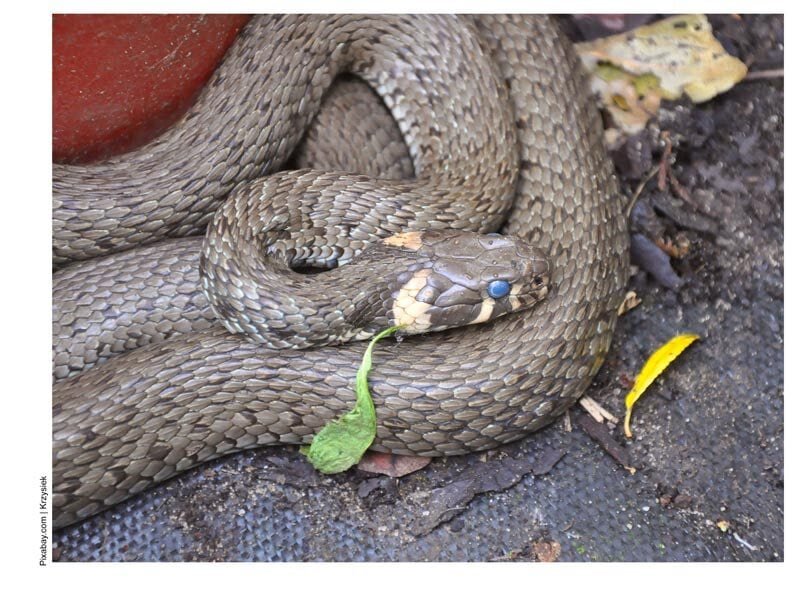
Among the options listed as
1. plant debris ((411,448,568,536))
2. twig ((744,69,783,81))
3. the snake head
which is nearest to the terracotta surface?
the snake head

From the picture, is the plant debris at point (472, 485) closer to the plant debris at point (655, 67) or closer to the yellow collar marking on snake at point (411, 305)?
the yellow collar marking on snake at point (411, 305)

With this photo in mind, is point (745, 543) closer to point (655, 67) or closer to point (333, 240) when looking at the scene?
point (333, 240)

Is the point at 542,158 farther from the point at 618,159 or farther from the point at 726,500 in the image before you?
the point at 726,500

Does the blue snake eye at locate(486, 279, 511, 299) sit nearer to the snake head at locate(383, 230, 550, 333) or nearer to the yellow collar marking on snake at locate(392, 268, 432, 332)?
the snake head at locate(383, 230, 550, 333)

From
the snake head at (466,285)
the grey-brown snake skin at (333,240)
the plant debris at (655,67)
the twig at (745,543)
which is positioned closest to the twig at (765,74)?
the plant debris at (655,67)

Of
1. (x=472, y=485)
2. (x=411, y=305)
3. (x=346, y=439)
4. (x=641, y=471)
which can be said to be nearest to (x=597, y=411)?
(x=641, y=471)
